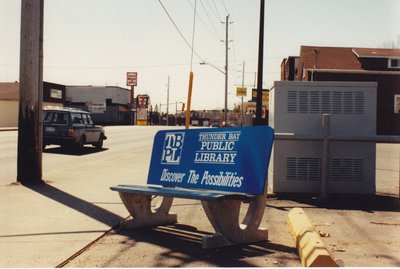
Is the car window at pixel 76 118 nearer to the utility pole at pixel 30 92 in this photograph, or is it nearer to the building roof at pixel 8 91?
the utility pole at pixel 30 92

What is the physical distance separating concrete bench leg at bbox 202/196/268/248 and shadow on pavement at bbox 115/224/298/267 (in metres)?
0.08

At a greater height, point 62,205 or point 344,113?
point 344,113

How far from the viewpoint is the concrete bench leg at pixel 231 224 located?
5148mm

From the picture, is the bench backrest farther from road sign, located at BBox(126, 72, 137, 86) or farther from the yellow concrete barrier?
road sign, located at BBox(126, 72, 137, 86)

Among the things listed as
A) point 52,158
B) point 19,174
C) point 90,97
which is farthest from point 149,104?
point 19,174

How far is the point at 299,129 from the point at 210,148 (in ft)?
10.0

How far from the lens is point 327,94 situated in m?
8.66

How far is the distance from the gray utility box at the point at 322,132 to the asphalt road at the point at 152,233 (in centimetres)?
41

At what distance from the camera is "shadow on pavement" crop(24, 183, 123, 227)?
687cm

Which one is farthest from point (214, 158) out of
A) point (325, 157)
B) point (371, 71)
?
point (371, 71)

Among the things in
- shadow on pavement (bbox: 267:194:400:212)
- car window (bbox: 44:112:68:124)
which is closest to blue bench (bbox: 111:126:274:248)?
shadow on pavement (bbox: 267:194:400:212)

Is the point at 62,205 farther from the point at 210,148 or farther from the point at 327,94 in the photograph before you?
the point at 327,94

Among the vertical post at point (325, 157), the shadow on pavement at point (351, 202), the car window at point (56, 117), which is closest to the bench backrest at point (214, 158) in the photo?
the shadow on pavement at point (351, 202)

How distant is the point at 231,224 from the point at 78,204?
140 inches
